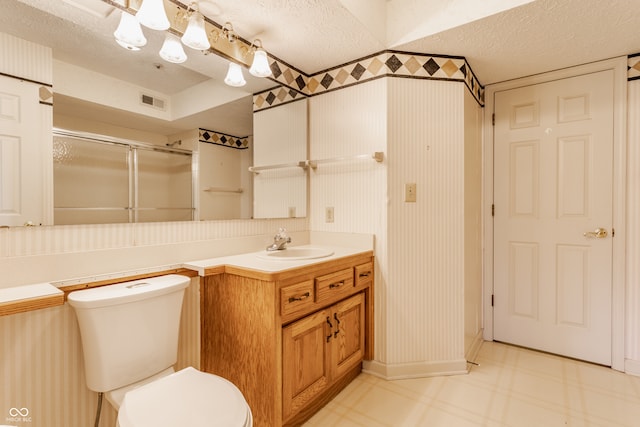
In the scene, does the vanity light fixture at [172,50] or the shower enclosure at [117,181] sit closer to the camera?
the shower enclosure at [117,181]

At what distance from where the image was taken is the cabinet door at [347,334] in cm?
169

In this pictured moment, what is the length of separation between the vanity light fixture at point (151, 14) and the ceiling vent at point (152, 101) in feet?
0.96

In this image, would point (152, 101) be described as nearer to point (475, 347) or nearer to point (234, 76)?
point (234, 76)

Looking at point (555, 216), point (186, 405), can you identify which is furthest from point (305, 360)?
point (555, 216)

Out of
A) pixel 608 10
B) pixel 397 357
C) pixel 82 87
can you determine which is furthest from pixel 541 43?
pixel 82 87

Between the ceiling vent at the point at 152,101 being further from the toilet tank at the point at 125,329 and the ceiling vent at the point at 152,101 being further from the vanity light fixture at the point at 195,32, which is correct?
the toilet tank at the point at 125,329

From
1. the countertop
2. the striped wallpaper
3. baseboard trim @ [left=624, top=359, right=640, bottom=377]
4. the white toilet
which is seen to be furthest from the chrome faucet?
baseboard trim @ [left=624, top=359, right=640, bottom=377]

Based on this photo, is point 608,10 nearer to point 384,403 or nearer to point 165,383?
point 384,403

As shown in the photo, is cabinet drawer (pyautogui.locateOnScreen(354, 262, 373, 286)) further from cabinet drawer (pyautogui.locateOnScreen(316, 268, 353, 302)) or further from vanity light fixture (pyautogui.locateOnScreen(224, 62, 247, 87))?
vanity light fixture (pyautogui.locateOnScreen(224, 62, 247, 87))

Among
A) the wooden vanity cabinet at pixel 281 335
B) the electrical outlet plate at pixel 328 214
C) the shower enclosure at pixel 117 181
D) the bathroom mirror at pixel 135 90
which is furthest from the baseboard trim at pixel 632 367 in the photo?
the shower enclosure at pixel 117 181

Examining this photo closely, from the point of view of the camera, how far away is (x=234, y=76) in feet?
5.70

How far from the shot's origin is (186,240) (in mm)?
1562

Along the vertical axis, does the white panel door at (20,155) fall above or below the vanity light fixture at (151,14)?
below

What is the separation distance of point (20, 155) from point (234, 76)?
3.43 ft
